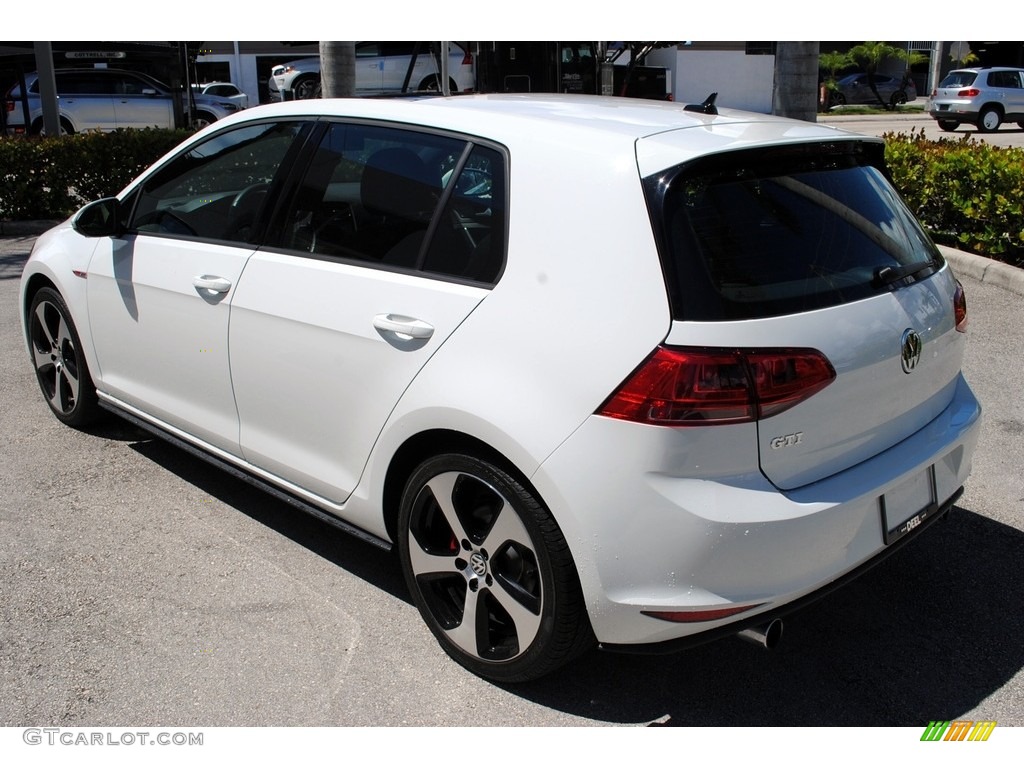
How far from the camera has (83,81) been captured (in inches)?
808

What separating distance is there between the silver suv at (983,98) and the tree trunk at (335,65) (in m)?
21.6

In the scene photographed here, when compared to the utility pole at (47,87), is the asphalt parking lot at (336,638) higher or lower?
lower

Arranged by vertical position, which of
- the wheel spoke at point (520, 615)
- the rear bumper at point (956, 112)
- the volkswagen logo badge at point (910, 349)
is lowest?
the wheel spoke at point (520, 615)

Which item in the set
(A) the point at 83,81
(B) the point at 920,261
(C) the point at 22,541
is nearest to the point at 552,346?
(B) the point at 920,261

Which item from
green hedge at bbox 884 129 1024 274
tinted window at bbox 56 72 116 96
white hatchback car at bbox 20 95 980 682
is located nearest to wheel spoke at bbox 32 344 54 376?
white hatchback car at bbox 20 95 980 682

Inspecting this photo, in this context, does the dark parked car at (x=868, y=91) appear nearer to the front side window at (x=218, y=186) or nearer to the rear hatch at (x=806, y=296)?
the front side window at (x=218, y=186)

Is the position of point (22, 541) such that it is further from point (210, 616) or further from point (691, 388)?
point (691, 388)

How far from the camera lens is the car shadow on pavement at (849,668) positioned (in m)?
3.01

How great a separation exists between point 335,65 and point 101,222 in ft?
21.5

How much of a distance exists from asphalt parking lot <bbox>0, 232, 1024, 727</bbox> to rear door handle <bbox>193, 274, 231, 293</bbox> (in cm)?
102

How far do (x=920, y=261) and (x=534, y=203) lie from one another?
4.19 ft

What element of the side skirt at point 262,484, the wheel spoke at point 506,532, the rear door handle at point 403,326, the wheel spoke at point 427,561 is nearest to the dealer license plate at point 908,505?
the wheel spoke at point 506,532

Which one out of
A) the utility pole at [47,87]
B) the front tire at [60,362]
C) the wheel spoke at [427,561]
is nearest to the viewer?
the wheel spoke at [427,561]
